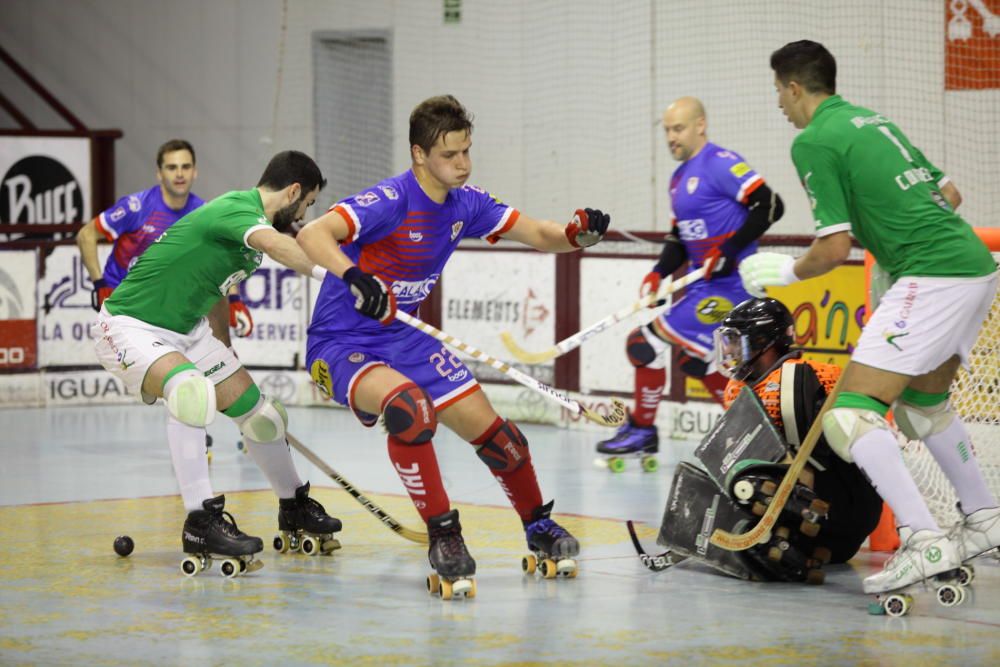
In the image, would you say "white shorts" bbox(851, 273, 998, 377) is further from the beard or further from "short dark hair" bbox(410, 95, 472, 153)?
the beard

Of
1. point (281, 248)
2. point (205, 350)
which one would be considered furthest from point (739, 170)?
point (281, 248)

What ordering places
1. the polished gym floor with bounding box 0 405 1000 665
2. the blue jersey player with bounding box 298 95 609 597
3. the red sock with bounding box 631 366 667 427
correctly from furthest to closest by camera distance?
the red sock with bounding box 631 366 667 427 → the blue jersey player with bounding box 298 95 609 597 → the polished gym floor with bounding box 0 405 1000 665

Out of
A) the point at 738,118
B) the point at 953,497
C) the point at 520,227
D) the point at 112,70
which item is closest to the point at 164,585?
the point at 520,227

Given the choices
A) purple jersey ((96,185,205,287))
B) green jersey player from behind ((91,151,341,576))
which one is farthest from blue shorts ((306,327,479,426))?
purple jersey ((96,185,205,287))

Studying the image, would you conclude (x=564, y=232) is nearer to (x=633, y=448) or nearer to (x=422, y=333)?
(x=422, y=333)

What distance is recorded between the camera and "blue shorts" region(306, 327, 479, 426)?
551 cm

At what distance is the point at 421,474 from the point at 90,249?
4.39 m

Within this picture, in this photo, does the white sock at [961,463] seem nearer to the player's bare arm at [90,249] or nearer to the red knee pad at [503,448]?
the red knee pad at [503,448]

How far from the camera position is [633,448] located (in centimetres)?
849

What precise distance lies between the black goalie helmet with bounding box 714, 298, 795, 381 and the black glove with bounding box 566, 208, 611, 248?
1.87 ft

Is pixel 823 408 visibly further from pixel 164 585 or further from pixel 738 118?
pixel 738 118

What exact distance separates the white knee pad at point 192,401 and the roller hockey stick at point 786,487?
6.27 ft

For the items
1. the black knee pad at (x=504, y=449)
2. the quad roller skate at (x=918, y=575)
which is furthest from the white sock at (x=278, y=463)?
the quad roller skate at (x=918, y=575)

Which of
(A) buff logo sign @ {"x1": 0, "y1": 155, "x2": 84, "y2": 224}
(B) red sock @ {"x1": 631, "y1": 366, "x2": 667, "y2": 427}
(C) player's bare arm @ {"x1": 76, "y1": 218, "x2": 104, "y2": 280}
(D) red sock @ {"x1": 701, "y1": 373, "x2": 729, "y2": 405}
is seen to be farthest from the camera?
(A) buff logo sign @ {"x1": 0, "y1": 155, "x2": 84, "y2": 224}
